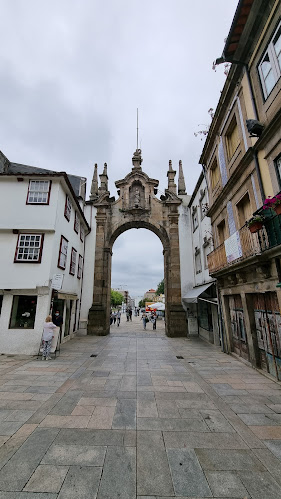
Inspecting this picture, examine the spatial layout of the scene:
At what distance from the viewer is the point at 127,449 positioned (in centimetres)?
358

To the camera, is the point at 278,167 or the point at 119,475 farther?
the point at 278,167

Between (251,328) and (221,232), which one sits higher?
(221,232)

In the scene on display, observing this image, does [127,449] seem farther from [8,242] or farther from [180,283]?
[180,283]

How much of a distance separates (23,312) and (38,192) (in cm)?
641

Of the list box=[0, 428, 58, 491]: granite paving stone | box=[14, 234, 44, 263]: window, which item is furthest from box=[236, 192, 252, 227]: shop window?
box=[14, 234, 44, 263]: window

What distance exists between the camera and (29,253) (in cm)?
1120

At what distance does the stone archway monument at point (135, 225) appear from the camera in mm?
17422

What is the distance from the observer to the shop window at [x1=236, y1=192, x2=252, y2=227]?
888 centimetres

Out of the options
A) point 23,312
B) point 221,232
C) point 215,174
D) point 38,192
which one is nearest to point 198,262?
point 221,232

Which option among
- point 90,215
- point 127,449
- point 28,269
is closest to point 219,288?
point 127,449

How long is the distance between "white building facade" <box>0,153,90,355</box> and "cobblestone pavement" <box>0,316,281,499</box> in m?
2.88

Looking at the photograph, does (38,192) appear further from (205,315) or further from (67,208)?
(205,315)

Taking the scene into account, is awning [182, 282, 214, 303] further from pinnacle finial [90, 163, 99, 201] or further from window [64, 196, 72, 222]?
pinnacle finial [90, 163, 99, 201]

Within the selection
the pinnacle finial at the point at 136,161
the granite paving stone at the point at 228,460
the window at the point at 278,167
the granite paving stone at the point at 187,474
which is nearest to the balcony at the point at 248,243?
the window at the point at 278,167
